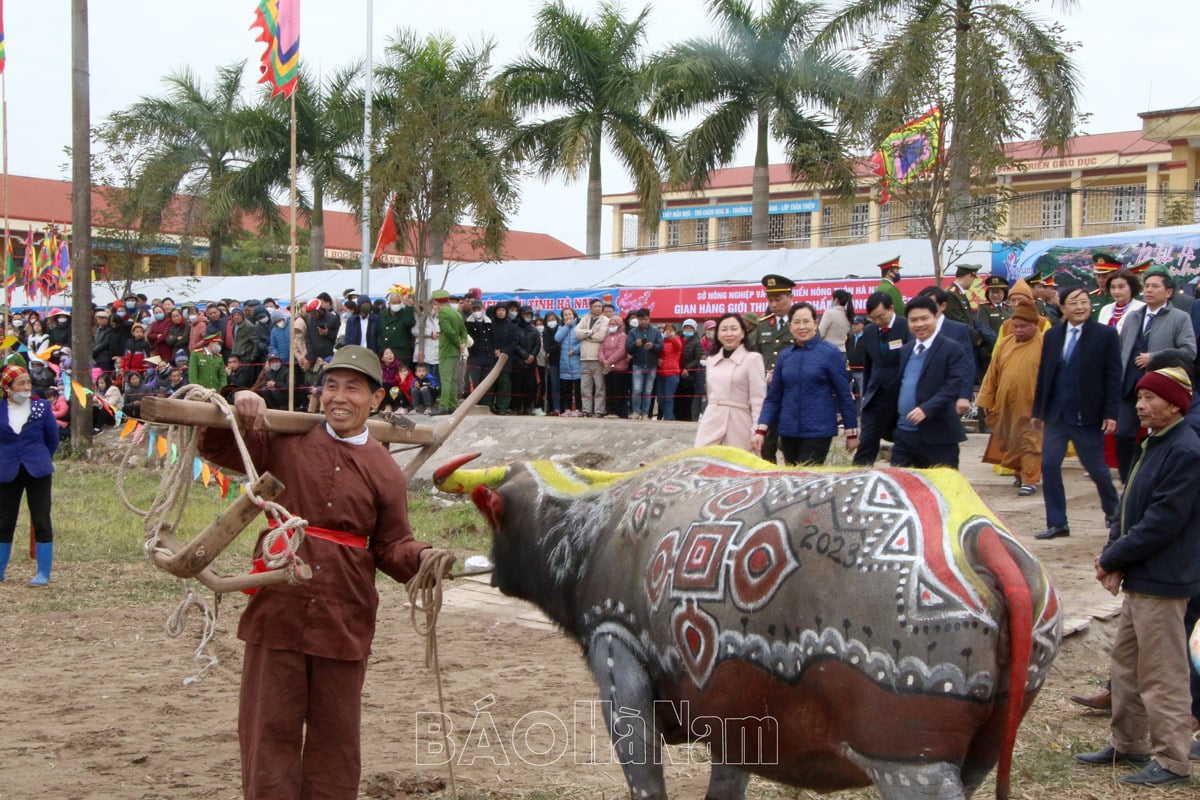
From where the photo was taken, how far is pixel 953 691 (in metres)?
3.17

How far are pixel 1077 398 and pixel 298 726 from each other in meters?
6.51

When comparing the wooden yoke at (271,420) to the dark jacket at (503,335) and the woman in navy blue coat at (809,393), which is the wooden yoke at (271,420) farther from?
the dark jacket at (503,335)

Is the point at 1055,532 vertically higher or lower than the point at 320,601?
lower

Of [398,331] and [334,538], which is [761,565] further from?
[398,331]

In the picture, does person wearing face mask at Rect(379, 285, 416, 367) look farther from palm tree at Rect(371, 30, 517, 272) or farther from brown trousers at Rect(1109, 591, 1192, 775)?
brown trousers at Rect(1109, 591, 1192, 775)

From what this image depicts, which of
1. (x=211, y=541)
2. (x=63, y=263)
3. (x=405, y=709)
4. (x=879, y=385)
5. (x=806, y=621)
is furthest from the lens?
(x=63, y=263)

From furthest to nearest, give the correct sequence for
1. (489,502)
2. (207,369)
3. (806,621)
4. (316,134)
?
(316,134)
(207,369)
(489,502)
(806,621)

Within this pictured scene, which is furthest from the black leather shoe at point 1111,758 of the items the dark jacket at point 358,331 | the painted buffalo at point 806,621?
the dark jacket at point 358,331

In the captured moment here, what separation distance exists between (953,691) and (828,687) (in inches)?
14.4

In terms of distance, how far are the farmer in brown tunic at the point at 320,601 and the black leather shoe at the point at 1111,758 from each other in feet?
10.7

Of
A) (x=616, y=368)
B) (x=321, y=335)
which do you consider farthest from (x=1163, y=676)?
(x=321, y=335)

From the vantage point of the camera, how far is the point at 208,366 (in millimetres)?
16875

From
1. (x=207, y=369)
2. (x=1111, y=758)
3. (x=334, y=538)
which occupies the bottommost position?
(x=1111, y=758)

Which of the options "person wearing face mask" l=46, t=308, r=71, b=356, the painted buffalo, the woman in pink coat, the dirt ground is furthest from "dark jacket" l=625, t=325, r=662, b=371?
"person wearing face mask" l=46, t=308, r=71, b=356
